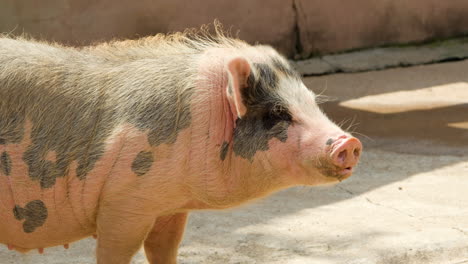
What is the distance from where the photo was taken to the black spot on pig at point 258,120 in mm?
4117

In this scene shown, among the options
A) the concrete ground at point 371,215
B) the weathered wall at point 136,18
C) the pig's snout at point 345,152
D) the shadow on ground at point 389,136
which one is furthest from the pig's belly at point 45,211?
the weathered wall at point 136,18

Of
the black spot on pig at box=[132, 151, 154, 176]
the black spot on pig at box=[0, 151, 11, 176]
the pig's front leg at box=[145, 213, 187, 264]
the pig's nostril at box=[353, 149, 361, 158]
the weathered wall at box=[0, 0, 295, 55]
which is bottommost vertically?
the weathered wall at box=[0, 0, 295, 55]

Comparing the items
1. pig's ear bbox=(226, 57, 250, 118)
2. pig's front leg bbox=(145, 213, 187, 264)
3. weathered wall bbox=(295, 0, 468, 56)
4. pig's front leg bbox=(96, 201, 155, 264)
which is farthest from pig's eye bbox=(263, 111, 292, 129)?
weathered wall bbox=(295, 0, 468, 56)

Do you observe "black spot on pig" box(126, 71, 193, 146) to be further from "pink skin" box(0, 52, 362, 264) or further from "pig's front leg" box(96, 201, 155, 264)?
"pig's front leg" box(96, 201, 155, 264)

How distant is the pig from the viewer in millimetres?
4125

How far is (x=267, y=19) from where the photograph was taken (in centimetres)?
1194

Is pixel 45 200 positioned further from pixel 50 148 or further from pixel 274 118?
pixel 274 118

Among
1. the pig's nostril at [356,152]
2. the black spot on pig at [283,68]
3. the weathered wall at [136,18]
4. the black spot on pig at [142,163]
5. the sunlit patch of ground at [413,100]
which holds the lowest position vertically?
the sunlit patch of ground at [413,100]

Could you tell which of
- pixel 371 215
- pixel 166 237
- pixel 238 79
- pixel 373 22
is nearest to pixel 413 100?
pixel 373 22

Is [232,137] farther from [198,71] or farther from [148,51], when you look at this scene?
[148,51]

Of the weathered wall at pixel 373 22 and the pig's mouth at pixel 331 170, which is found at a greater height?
the pig's mouth at pixel 331 170

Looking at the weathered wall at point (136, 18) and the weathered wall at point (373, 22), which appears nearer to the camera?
the weathered wall at point (136, 18)

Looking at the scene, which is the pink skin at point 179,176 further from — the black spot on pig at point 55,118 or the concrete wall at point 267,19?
the concrete wall at point 267,19

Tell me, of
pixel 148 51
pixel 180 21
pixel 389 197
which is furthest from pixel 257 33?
pixel 148 51
